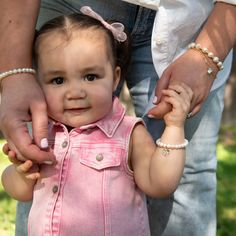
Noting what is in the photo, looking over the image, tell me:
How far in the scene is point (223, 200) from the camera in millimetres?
4816

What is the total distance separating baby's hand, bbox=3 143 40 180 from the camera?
2258 millimetres

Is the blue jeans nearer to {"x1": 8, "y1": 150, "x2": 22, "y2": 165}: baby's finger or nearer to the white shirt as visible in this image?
the white shirt

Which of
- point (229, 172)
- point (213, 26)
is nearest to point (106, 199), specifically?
point (213, 26)

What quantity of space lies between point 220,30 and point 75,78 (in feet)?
1.75

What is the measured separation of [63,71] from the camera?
2338 mm

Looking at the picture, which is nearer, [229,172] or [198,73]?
[198,73]

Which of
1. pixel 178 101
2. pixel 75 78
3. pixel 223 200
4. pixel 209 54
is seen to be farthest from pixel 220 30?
pixel 223 200

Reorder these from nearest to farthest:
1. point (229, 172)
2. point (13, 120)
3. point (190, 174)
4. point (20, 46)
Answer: point (13, 120), point (20, 46), point (190, 174), point (229, 172)

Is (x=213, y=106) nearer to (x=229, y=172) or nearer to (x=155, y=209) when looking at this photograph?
(x=155, y=209)

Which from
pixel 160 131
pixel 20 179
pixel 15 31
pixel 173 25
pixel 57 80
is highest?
pixel 173 25

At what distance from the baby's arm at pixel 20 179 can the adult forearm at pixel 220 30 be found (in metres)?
0.75

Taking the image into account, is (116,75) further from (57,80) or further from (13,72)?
(13,72)

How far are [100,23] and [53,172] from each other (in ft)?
1.88

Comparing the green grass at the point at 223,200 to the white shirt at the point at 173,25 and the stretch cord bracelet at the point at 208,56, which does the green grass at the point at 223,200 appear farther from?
the stretch cord bracelet at the point at 208,56
